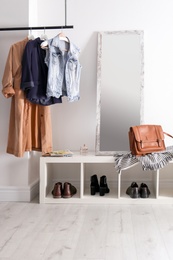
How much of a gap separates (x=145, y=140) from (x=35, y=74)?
1186 millimetres

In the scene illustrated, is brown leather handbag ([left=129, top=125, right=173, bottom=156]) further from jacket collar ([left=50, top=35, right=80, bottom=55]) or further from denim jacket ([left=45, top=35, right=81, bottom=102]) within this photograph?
jacket collar ([left=50, top=35, right=80, bottom=55])

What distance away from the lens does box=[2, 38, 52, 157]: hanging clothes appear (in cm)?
318

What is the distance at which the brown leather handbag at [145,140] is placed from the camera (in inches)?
125

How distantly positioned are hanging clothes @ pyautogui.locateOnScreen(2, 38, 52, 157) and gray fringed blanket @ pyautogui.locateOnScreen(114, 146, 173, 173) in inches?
27.6

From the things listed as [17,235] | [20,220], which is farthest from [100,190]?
[17,235]

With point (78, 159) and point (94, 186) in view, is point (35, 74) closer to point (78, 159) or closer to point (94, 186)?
point (78, 159)

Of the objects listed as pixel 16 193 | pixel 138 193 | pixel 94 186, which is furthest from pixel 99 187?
pixel 16 193

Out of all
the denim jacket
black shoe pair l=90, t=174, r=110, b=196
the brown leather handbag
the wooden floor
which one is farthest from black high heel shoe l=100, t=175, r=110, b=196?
the denim jacket

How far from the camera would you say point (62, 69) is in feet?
10.7

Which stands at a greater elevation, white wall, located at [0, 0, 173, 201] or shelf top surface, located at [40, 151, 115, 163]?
white wall, located at [0, 0, 173, 201]

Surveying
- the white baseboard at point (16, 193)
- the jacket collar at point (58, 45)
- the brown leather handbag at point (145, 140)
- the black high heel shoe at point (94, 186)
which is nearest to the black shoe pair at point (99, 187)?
the black high heel shoe at point (94, 186)

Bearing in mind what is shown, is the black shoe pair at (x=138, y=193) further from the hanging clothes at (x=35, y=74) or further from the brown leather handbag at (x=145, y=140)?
the hanging clothes at (x=35, y=74)

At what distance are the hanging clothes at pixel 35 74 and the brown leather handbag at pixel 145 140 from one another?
2.65 ft

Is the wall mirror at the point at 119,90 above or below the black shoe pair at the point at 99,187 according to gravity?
above
